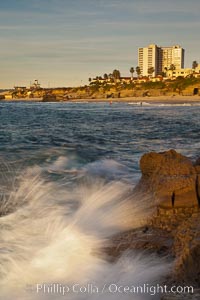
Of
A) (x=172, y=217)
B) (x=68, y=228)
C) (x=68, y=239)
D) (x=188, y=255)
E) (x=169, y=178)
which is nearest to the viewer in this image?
(x=188, y=255)

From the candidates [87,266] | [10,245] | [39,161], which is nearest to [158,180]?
[87,266]

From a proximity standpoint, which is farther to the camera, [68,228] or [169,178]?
[68,228]

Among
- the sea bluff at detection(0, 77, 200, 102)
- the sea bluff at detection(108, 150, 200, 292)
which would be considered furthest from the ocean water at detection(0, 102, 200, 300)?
the sea bluff at detection(0, 77, 200, 102)

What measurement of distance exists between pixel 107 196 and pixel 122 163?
5.50 meters

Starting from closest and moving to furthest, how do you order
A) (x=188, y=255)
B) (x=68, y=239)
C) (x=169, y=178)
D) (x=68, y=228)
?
(x=188, y=255), (x=68, y=239), (x=169, y=178), (x=68, y=228)

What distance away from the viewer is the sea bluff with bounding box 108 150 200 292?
5.39 metres

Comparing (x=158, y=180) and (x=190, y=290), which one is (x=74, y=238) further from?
(x=190, y=290)

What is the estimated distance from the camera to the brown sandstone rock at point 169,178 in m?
7.59

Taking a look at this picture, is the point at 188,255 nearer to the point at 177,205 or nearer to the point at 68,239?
the point at 177,205

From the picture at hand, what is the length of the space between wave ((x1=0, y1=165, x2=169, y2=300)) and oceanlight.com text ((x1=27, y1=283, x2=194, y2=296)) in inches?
1.9

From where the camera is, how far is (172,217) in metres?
7.30

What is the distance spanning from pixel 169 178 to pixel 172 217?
0.97 metres

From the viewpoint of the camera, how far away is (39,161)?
1593 centimetres

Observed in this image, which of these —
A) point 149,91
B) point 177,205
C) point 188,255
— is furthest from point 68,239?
point 149,91
